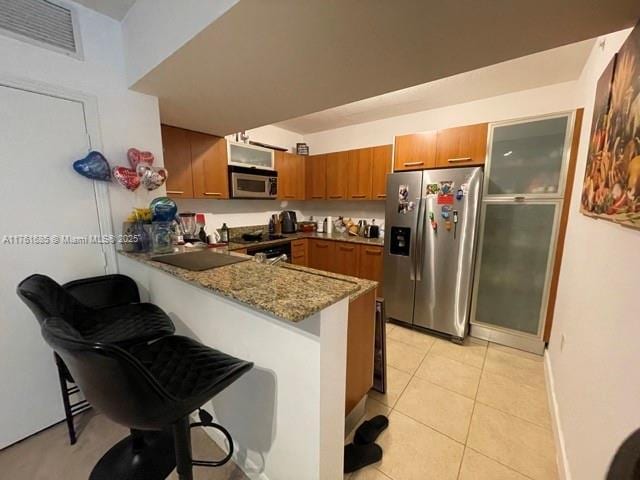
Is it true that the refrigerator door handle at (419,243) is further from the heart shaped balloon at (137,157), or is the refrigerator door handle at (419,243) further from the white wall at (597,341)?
the heart shaped balloon at (137,157)

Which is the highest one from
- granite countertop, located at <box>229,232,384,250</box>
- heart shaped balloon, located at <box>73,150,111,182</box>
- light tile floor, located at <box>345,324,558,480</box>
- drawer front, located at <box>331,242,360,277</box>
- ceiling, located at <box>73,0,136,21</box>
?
ceiling, located at <box>73,0,136,21</box>

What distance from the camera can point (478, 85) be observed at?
7.50 feet

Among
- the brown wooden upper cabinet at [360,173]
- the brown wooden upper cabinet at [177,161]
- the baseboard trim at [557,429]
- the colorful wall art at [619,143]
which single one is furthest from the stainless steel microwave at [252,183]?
the baseboard trim at [557,429]

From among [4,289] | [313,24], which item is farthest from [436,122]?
[4,289]

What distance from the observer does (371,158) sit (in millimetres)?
3150

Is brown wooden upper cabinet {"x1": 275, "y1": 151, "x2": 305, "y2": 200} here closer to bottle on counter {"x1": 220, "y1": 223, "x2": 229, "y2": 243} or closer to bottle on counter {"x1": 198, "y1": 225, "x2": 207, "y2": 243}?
bottle on counter {"x1": 220, "y1": 223, "x2": 229, "y2": 243}

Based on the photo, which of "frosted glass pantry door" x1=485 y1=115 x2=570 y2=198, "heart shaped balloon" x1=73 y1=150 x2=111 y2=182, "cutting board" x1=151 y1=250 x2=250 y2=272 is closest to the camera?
"cutting board" x1=151 y1=250 x2=250 y2=272

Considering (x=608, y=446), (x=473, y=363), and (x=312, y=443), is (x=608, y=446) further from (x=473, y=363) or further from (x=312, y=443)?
(x=473, y=363)

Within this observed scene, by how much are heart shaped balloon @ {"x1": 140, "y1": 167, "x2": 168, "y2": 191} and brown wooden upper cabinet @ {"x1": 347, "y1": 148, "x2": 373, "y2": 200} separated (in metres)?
2.25

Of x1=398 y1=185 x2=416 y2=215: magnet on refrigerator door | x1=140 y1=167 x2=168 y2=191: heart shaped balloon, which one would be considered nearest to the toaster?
x1=398 y1=185 x2=416 y2=215: magnet on refrigerator door

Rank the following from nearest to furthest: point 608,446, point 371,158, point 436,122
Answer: point 608,446 < point 436,122 < point 371,158

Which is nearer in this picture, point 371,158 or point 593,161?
point 593,161

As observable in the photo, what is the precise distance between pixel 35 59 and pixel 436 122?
332 cm

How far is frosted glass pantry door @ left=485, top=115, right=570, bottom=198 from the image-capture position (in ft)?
6.50
